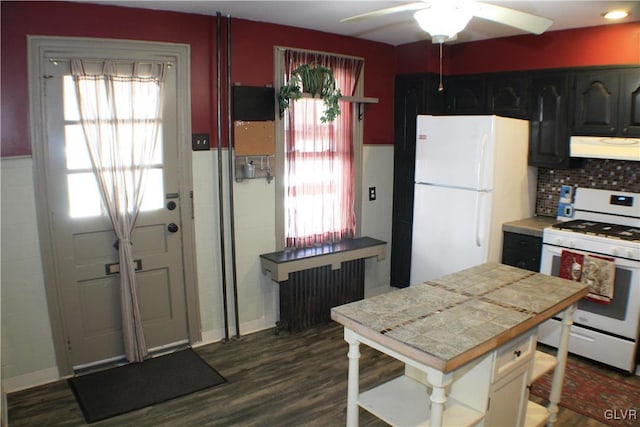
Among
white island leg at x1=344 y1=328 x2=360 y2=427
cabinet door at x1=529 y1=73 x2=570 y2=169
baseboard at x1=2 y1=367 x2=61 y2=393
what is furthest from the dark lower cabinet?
baseboard at x1=2 y1=367 x2=61 y2=393

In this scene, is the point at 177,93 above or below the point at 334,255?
above

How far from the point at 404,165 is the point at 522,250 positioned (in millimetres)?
1401

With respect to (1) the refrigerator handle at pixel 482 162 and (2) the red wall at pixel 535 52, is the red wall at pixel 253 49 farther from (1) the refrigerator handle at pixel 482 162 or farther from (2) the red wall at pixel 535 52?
(1) the refrigerator handle at pixel 482 162

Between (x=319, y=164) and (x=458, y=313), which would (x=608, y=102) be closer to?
(x=319, y=164)

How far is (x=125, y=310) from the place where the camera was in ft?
11.6

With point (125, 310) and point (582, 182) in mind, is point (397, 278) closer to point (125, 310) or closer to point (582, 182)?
point (582, 182)

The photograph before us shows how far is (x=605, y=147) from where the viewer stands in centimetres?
371

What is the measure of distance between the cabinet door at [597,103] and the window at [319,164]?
1.86 metres

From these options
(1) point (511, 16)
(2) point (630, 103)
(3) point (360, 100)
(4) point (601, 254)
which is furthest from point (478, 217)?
(1) point (511, 16)

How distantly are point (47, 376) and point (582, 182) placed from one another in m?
4.44

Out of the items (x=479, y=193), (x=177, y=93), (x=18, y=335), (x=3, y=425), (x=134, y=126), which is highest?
(x=177, y=93)

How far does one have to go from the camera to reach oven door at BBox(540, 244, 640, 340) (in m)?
3.42

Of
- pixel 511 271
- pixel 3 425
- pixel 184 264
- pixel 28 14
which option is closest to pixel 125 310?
pixel 184 264

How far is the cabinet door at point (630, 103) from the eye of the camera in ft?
11.8
